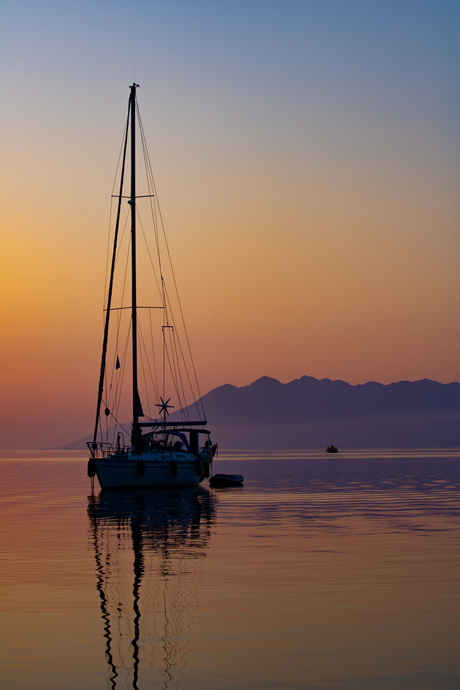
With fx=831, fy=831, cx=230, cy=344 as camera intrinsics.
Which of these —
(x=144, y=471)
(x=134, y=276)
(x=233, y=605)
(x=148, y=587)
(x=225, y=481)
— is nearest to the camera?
(x=233, y=605)

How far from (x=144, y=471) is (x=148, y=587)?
4472 centimetres

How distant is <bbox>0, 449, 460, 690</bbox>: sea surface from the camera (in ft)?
41.5

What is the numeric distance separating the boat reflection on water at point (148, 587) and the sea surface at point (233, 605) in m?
0.05

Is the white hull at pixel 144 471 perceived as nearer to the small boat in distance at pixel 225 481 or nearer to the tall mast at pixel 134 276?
the tall mast at pixel 134 276

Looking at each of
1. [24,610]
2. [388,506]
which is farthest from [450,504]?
[24,610]

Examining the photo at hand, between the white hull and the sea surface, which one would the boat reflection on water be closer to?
the sea surface

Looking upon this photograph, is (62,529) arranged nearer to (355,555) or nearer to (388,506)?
(355,555)

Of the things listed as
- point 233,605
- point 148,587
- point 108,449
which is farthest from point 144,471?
point 233,605


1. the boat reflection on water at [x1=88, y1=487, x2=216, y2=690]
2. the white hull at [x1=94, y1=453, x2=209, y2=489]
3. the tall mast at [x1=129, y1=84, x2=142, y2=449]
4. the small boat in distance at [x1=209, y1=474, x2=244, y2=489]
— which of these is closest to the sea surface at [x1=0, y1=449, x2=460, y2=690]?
the boat reflection on water at [x1=88, y1=487, x2=216, y2=690]

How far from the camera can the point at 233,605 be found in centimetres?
1772

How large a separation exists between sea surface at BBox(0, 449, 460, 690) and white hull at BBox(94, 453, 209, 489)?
26119 mm

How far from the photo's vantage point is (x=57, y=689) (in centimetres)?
1183

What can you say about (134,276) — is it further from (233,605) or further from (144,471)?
(233,605)

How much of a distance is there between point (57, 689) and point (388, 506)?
35.0m
